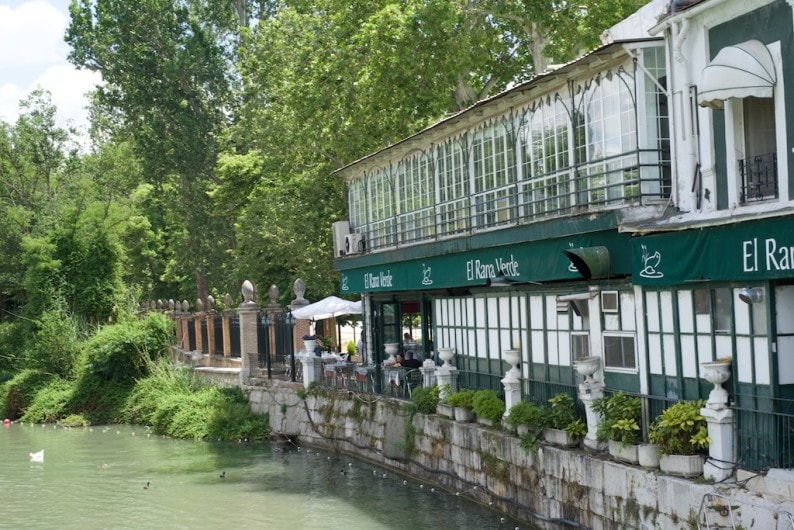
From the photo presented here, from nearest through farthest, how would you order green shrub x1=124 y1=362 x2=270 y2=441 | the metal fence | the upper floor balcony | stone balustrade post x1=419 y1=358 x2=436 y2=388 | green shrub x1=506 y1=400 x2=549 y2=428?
the metal fence, the upper floor balcony, green shrub x1=506 y1=400 x2=549 y2=428, stone balustrade post x1=419 y1=358 x2=436 y2=388, green shrub x1=124 y1=362 x2=270 y2=441

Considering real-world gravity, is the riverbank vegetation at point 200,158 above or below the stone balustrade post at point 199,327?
above

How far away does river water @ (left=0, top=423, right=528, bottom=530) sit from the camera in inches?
811

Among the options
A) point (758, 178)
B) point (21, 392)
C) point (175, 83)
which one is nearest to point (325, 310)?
point (21, 392)

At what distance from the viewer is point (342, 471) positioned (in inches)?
998

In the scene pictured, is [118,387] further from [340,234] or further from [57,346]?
[340,234]

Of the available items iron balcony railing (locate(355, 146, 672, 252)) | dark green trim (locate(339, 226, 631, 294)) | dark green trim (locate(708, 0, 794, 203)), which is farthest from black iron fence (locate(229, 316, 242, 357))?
dark green trim (locate(708, 0, 794, 203))

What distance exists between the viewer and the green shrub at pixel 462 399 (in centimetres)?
2077

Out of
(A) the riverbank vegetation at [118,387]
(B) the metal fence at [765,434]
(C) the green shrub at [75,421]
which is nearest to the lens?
(B) the metal fence at [765,434]

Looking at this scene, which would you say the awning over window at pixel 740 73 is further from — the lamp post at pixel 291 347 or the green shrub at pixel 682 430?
the lamp post at pixel 291 347

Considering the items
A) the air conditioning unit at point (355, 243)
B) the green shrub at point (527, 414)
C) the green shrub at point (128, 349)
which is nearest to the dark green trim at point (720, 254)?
the green shrub at point (527, 414)

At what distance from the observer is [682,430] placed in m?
13.9

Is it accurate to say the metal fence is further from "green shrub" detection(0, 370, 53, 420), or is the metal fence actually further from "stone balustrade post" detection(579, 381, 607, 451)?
"green shrub" detection(0, 370, 53, 420)

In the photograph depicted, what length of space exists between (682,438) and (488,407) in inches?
243

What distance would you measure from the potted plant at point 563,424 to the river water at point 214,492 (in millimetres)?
1772
